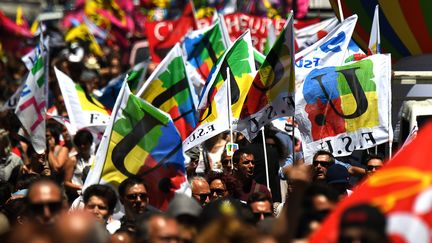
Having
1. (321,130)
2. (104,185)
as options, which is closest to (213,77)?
(321,130)

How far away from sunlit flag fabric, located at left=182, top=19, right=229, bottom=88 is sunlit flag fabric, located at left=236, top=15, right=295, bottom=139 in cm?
421

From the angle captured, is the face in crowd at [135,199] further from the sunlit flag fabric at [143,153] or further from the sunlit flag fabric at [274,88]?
the sunlit flag fabric at [274,88]

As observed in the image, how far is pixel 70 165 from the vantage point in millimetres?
13898

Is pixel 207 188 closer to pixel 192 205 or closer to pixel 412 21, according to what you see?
pixel 192 205

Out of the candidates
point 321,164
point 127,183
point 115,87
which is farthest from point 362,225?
point 115,87

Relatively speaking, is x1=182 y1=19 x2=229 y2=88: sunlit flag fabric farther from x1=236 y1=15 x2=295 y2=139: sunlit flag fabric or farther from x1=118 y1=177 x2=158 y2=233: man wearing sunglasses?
x1=118 y1=177 x2=158 y2=233: man wearing sunglasses

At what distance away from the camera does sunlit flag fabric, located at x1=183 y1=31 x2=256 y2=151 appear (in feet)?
42.2

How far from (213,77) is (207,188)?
2433 millimetres

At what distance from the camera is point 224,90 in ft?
43.0

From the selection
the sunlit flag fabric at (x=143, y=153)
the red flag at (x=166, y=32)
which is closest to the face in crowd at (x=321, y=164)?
the sunlit flag fabric at (x=143, y=153)

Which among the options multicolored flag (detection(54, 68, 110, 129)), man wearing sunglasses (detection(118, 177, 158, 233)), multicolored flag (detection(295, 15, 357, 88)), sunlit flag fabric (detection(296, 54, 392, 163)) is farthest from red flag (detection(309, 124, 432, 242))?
multicolored flag (detection(54, 68, 110, 129))

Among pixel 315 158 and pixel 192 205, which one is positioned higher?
pixel 192 205

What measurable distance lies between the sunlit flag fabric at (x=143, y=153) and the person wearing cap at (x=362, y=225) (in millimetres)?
3496

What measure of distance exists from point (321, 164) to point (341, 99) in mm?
854
